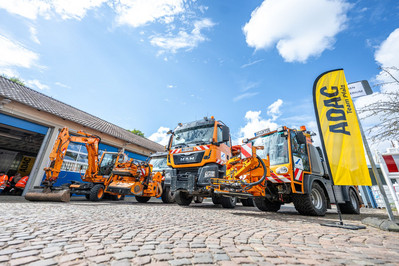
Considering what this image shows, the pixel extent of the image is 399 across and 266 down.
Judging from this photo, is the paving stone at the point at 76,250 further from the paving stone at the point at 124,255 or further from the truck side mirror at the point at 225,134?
the truck side mirror at the point at 225,134

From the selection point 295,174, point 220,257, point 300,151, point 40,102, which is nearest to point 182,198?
point 295,174

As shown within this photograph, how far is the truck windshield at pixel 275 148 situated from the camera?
5395 millimetres

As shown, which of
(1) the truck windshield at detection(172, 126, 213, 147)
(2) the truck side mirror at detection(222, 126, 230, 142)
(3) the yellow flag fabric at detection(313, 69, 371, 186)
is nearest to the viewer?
(3) the yellow flag fabric at detection(313, 69, 371, 186)

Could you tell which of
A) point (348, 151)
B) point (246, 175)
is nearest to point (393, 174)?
point (348, 151)

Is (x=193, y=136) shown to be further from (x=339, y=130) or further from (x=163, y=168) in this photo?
(x=339, y=130)

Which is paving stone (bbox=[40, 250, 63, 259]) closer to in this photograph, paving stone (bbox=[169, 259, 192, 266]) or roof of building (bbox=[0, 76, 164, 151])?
paving stone (bbox=[169, 259, 192, 266])

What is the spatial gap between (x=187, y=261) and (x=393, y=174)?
4265 mm

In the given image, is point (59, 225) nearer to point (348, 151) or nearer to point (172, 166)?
point (172, 166)

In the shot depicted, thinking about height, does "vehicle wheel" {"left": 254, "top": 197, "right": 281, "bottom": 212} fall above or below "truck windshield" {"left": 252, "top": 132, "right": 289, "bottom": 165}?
below

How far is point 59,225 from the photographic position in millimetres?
2635

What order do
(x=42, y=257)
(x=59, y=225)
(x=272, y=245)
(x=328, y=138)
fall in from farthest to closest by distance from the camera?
(x=328, y=138)
(x=59, y=225)
(x=272, y=245)
(x=42, y=257)

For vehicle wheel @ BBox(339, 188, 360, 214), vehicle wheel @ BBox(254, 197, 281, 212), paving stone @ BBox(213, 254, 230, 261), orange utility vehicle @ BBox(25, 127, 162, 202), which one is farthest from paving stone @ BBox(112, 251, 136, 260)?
vehicle wheel @ BBox(339, 188, 360, 214)

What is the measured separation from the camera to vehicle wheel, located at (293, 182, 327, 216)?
5062 mm

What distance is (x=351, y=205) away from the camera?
6609 mm
